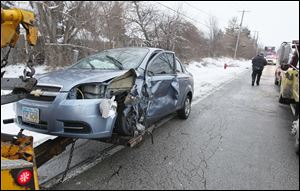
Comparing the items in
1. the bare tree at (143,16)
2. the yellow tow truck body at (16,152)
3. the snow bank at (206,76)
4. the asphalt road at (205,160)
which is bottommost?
the snow bank at (206,76)

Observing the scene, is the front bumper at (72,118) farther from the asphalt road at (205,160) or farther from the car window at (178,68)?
A: the car window at (178,68)

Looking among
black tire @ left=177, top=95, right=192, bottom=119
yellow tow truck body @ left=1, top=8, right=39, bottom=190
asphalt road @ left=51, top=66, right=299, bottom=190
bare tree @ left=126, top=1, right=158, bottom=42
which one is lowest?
asphalt road @ left=51, top=66, right=299, bottom=190

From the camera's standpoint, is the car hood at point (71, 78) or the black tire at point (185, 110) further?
the black tire at point (185, 110)

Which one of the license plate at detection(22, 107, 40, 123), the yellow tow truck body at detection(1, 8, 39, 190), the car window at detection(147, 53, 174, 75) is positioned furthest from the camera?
the car window at detection(147, 53, 174, 75)

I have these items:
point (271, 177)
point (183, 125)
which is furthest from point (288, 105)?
point (271, 177)

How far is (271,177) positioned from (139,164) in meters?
1.88

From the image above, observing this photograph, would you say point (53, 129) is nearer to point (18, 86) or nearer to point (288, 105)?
point (18, 86)

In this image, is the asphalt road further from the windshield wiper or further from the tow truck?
the windshield wiper

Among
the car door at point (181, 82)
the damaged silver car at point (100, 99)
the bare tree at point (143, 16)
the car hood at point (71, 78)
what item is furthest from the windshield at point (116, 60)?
the bare tree at point (143, 16)

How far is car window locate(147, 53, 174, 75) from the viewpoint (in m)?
5.61

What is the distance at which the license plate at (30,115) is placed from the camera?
13.7ft

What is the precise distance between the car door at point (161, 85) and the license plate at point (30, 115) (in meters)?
1.82

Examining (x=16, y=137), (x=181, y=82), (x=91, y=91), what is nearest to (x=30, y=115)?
(x=91, y=91)

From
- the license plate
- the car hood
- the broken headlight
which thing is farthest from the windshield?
the license plate
